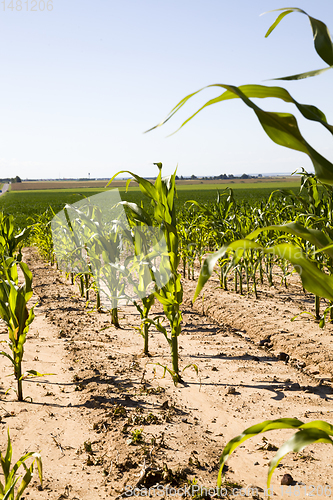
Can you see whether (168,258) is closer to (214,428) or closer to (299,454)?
(214,428)

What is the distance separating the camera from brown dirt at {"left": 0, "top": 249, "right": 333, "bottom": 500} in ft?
6.57

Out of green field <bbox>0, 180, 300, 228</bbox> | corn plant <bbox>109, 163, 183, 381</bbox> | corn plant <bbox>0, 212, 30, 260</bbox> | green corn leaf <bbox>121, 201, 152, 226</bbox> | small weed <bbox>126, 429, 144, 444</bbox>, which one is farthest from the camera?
green field <bbox>0, 180, 300, 228</bbox>

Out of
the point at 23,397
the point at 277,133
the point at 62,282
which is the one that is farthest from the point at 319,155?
the point at 62,282

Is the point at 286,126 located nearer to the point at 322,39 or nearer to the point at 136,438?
the point at 322,39

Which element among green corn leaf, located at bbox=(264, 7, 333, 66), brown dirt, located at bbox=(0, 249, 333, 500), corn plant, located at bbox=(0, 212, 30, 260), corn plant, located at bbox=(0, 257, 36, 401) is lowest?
brown dirt, located at bbox=(0, 249, 333, 500)

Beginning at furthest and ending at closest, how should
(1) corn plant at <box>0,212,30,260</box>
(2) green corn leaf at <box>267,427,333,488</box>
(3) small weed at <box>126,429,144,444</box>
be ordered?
(1) corn plant at <box>0,212,30,260</box> → (3) small weed at <box>126,429,144,444</box> → (2) green corn leaf at <box>267,427,333,488</box>

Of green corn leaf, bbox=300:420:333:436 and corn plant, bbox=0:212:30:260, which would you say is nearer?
green corn leaf, bbox=300:420:333:436

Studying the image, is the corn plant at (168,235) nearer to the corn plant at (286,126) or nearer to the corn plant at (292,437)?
the corn plant at (286,126)

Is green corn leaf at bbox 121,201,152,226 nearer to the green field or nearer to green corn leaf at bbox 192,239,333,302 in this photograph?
the green field

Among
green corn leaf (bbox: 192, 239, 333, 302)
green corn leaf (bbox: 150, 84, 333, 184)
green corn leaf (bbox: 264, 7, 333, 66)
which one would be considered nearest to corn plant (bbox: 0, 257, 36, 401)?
green corn leaf (bbox: 192, 239, 333, 302)

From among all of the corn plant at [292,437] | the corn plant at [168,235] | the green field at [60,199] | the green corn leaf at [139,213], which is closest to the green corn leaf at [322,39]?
the corn plant at [292,437]

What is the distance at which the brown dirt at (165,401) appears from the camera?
2.00 m

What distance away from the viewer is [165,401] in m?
2.68

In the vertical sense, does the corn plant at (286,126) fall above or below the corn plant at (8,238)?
above
